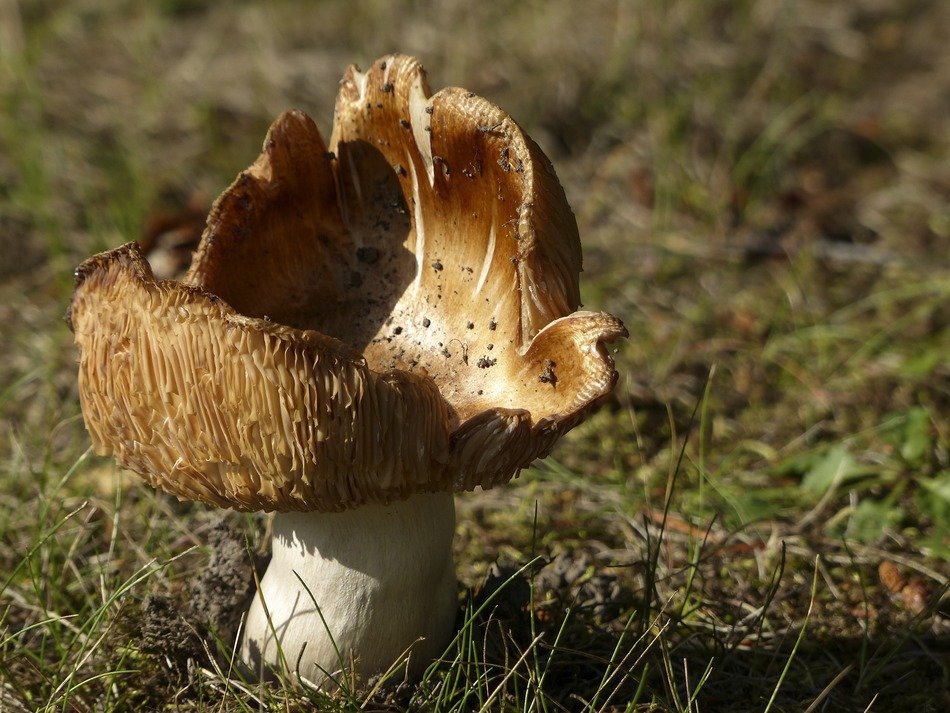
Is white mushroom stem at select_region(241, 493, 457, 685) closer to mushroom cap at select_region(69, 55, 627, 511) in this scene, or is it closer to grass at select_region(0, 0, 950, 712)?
grass at select_region(0, 0, 950, 712)

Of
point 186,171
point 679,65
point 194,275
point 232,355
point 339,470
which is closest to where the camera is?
point 232,355

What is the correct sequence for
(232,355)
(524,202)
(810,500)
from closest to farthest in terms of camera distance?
(232,355) < (524,202) < (810,500)

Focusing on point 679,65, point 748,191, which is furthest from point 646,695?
point 679,65

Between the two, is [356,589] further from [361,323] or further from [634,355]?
[634,355]

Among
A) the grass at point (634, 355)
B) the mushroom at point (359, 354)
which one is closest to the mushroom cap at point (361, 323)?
the mushroom at point (359, 354)

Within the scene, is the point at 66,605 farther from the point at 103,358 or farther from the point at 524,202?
the point at 524,202

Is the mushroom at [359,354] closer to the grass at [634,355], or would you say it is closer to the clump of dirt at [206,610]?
the clump of dirt at [206,610]
